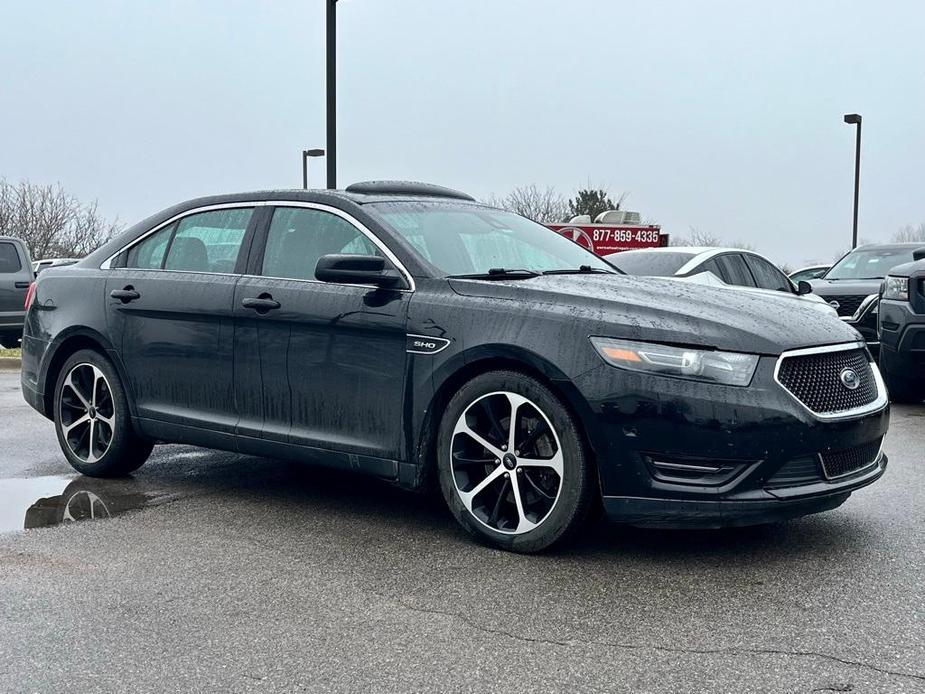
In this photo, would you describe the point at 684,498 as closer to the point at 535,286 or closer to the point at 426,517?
the point at 535,286

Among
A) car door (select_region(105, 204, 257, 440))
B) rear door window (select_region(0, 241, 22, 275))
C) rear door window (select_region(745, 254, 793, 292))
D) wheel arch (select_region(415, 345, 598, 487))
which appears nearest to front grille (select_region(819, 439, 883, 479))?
wheel arch (select_region(415, 345, 598, 487))

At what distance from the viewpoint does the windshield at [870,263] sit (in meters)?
13.8

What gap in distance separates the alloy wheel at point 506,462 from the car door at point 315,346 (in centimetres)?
39

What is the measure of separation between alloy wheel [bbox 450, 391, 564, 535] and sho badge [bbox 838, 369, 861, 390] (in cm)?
121

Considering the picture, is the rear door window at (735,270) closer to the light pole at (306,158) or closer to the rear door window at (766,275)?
the rear door window at (766,275)

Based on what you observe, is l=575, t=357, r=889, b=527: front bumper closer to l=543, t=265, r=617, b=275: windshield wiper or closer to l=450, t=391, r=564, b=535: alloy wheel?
l=450, t=391, r=564, b=535: alloy wheel

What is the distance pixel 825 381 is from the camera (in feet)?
14.6

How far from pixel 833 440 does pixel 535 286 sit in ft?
4.53

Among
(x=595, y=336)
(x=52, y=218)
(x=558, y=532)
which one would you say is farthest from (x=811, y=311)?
(x=52, y=218)

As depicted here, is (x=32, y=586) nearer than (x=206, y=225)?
Yes

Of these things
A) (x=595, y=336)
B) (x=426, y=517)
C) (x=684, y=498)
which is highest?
(x=595, y=336)

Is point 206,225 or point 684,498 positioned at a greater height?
point 206,225

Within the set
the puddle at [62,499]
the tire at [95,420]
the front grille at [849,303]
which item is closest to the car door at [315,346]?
the puddle at [62,499]

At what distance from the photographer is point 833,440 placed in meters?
4.36
